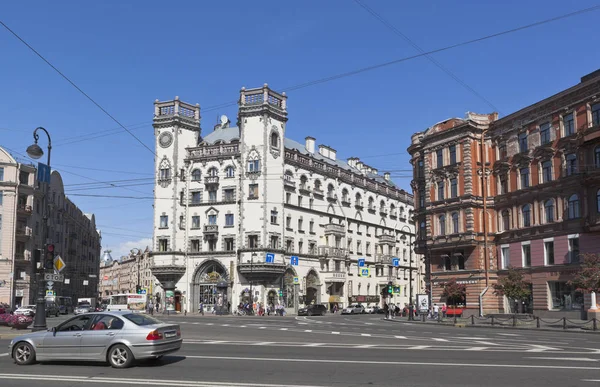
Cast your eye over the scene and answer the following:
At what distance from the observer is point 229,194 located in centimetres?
7712

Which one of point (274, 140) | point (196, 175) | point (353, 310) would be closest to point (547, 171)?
point (353, 310)

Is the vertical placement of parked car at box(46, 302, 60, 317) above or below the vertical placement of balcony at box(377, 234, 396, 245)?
below

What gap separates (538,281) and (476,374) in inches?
1517

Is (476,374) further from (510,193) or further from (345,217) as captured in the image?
(345,217)

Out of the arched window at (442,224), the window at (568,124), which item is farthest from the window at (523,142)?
the arched window at (442,224)

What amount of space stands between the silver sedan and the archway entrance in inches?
2358

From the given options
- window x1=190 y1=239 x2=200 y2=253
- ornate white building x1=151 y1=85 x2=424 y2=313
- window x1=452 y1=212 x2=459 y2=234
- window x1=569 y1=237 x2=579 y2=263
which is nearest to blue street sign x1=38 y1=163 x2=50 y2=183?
window x1=569 y1=237 x2=579 y2=263

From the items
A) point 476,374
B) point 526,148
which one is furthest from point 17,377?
point 526,148

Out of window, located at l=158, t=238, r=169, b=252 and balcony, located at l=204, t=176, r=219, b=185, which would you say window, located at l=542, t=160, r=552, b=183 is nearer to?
balcony, located at l=204, t=176, r=219, b=185

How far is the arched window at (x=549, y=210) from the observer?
1905 inches

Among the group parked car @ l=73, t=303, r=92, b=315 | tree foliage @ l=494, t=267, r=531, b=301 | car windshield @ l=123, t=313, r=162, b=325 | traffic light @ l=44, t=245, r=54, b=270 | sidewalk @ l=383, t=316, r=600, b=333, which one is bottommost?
sidewalk @ l=383, t=316, r=600, b=333

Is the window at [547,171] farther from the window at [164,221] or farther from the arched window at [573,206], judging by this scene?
the window at [164,221]

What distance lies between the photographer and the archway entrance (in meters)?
75.6

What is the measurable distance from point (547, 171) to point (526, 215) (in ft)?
14.4
